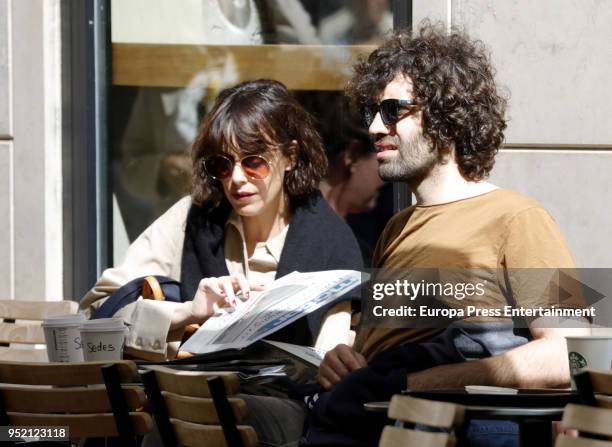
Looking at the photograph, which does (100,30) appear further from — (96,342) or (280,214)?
(96,342)

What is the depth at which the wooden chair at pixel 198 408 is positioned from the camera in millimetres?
3438

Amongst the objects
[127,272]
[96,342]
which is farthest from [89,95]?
[96,342]

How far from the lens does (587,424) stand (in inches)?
107

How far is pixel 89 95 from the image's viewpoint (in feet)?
22.4

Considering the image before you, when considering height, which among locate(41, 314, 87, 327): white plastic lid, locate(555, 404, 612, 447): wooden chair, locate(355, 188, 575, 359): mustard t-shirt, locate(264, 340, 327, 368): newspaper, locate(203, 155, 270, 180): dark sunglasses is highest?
locate(203, 155, 270, 180): dark sunglasses

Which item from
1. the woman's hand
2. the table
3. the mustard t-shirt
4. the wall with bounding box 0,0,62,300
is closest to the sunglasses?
the mustard t-shirt

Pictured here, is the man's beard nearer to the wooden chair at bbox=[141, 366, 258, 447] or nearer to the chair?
the wooden chair at bbox=[141, 366, 258, 447]

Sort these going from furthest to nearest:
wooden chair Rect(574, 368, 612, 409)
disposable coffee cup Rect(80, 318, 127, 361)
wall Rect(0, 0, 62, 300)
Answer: wall Rect(0, 0, 62, 300) → disposable coffee cup Rect(80, 318, 127, 361) → wooden chair Rect(574, 368, 612, 409)

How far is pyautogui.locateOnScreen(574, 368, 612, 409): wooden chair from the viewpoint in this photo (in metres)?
3.02

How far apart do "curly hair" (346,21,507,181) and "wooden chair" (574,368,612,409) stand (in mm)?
1398

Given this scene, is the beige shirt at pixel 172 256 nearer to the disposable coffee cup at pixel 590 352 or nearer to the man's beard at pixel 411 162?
the man's beard at pixel 411 162

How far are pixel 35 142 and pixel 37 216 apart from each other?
387 millimetres

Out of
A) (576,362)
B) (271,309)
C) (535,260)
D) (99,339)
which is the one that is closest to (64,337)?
(99,339)

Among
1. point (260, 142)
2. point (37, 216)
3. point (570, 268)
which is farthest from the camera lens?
point (37, 216)
